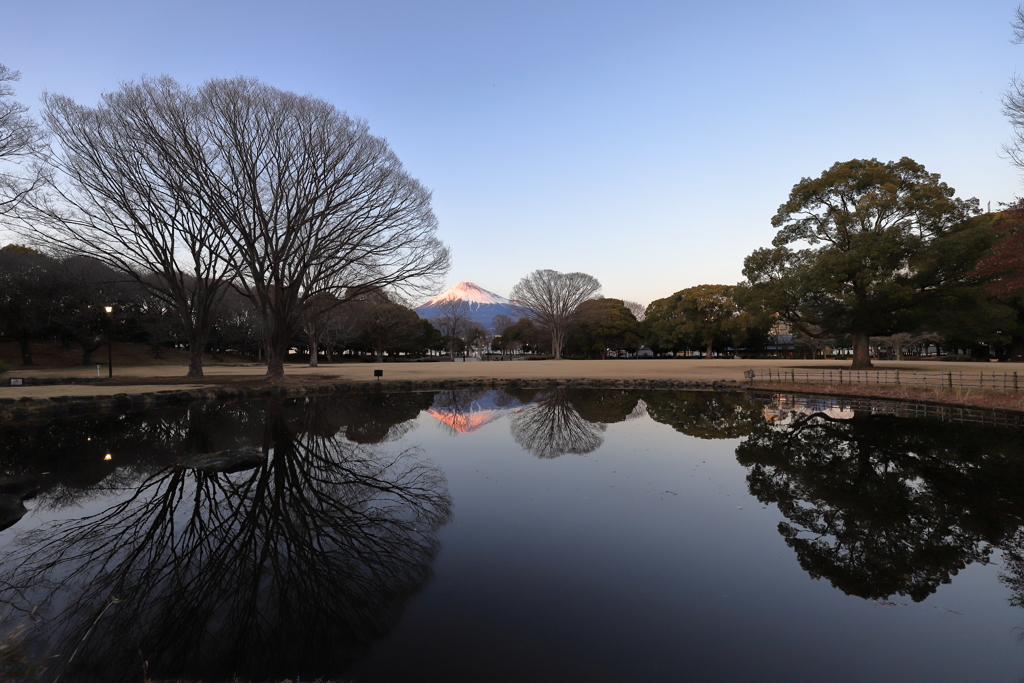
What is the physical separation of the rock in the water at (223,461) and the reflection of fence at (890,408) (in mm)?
16499

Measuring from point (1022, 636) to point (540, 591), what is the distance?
4092 mm

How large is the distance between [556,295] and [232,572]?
6981 centimetres

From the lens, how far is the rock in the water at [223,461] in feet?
30.5

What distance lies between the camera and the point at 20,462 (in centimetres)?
987

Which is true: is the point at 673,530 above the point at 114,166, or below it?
below

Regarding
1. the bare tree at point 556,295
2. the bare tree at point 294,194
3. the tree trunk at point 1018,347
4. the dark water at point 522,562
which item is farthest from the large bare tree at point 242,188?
the tree trunk at point 1018,347

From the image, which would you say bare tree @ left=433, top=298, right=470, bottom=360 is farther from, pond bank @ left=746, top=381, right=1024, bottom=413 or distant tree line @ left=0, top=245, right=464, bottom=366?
pond bank @ left=746, top=381, right=1024, bottom=413

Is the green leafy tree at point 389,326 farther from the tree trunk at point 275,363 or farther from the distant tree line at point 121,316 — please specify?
the tree trunk at point 275,363

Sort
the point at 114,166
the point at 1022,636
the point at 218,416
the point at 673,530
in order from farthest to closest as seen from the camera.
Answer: the point at 114,166 → the point at 218,416 → the point at 673,530 → the point at 1022,636

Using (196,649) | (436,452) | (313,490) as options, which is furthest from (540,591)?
(436,452)

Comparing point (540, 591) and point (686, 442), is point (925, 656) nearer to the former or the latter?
point (540, 591)

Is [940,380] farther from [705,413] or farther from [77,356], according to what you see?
[77,356]

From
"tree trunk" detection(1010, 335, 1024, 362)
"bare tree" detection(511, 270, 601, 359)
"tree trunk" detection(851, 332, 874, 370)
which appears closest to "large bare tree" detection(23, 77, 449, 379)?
"tree trunk" detection(851, 332, 874, 370)

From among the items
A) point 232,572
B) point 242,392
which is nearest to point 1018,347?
point 242,392
